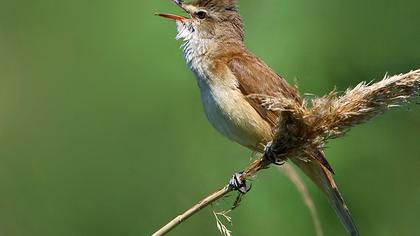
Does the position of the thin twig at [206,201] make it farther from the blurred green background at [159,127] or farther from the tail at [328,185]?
the blurred green background at [159,127]

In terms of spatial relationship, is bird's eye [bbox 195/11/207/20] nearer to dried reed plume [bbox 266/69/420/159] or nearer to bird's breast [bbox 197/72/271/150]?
bird's breast [bbox 197/72/271/150]

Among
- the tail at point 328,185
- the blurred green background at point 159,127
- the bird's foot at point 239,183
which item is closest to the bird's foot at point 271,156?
the bird's foot at point 239,183

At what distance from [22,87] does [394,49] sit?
2802 millimetres

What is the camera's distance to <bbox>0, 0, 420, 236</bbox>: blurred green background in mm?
5641

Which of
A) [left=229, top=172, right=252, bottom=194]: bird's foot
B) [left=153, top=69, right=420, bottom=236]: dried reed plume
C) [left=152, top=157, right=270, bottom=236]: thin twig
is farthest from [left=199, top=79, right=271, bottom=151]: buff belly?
[left=153, top=69, right=420, bottom=236]: dried reed plume

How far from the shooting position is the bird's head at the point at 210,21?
17.4 feet

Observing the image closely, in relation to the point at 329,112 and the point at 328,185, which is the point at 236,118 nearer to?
the point at 328,185

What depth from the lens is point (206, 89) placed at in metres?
4.91

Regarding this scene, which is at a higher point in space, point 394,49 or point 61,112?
point 61,112

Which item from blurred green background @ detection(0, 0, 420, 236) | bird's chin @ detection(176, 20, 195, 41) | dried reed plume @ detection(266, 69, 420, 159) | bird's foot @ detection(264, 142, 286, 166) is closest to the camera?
dried reed plume @ detection(266, 69, 420, 159)

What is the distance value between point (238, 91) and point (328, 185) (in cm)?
63

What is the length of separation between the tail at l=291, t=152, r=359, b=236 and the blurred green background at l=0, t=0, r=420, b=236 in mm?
640

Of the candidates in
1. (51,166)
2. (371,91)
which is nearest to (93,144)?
(51,166)

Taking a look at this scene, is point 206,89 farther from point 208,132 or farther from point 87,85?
point 87,85
